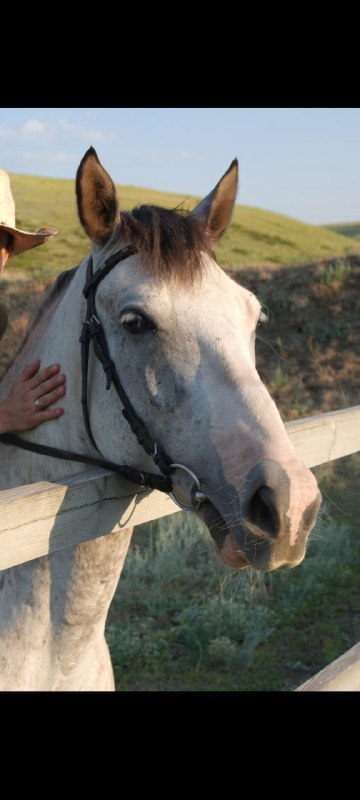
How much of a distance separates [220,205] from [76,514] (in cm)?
135

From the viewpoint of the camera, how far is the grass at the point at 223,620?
514cm

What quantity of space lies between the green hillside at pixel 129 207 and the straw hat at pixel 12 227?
1758 cm

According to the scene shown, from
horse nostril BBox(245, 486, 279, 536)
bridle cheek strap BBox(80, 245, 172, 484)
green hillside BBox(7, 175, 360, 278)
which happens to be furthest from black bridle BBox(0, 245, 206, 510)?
green hillside BBox(7, 175, 360, 278)

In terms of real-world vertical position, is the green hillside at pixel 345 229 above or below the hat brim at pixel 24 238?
below

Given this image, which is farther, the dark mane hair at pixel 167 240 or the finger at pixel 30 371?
the finger at pixel 30 371

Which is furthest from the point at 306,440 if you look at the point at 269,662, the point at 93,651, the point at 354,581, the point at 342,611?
the point at 354,581

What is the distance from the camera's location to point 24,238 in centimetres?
316

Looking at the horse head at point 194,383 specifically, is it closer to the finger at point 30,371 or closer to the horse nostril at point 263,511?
the horse nostril at point 263,511

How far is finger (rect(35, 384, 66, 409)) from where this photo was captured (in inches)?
106

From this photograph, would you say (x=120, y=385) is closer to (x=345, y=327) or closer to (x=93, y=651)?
(x=93, y=651)

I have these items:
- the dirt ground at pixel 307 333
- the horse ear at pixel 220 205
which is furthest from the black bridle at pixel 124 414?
the dirt ground at pixel 307 333

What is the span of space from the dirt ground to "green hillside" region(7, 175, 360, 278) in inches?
294

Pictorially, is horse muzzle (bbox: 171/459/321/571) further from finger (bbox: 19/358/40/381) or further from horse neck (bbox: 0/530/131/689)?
finger (bbox: 19/358/40/381)

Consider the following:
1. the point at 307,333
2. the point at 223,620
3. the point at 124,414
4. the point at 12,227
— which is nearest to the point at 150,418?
the point at 124,414
